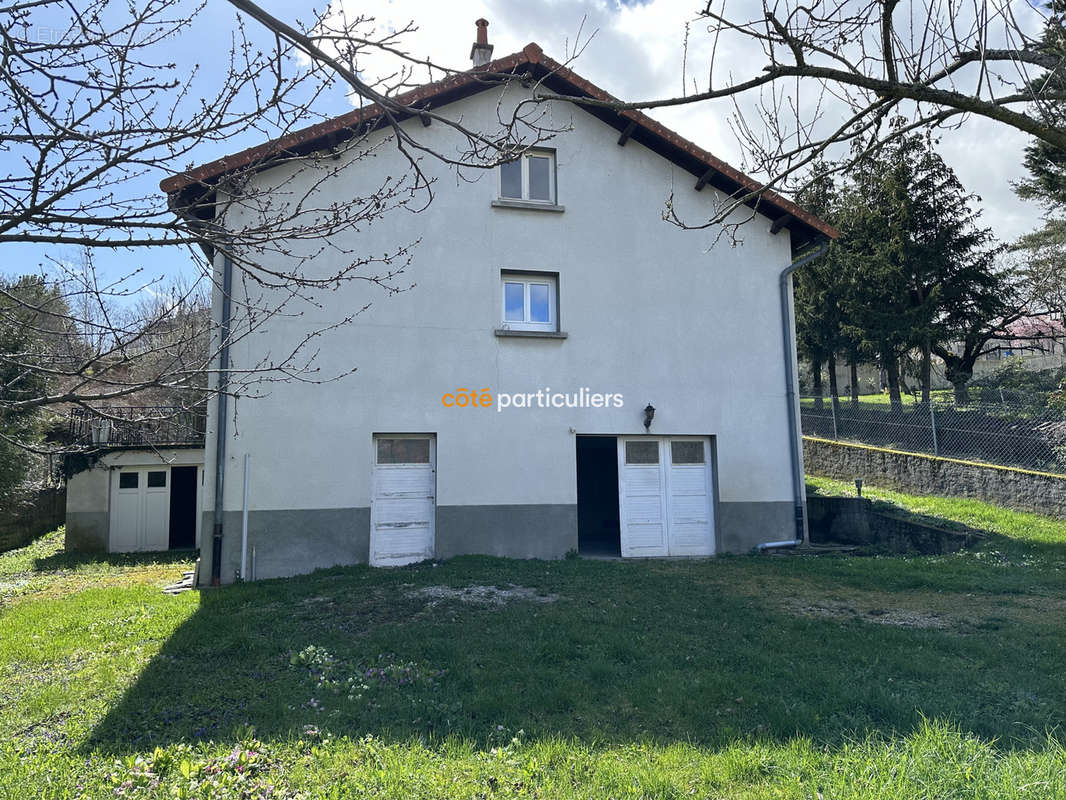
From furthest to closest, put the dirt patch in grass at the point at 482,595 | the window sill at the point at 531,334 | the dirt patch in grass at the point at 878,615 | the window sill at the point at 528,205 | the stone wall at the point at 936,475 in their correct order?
the stone wall at the point at 936,475
the window sill at the point at 528,205
the window sill at the point at 531,334
the dirt patch in grass at the point at 482,595
the dirt patch in grass at the point at 878,615

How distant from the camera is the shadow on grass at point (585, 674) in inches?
172

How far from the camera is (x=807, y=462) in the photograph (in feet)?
63.1

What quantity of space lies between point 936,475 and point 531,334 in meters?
9.47

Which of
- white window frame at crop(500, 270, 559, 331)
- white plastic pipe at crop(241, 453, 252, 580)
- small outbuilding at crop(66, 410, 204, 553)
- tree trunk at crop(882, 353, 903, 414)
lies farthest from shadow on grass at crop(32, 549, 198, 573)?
tree trunk at crop(882, 353, 903, 414)

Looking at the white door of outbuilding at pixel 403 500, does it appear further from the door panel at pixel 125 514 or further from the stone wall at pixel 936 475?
the stone wall at pixel 936 475

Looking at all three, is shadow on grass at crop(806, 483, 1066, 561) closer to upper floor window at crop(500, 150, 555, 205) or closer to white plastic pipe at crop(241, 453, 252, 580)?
upper floor window at crop(500, 150, 555, 205)

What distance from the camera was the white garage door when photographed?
1639 cm

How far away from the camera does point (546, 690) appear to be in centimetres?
495

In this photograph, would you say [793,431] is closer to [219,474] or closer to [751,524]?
[751,524]

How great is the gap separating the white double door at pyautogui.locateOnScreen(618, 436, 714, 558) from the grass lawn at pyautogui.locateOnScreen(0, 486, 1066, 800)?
2848 millimetres

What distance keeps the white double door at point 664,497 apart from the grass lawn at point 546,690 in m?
2.85

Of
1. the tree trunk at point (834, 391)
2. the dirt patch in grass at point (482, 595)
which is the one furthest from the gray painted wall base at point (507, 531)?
the tree trunk at point (834, 391)

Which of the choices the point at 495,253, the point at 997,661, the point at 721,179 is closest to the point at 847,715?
the point at 997,661

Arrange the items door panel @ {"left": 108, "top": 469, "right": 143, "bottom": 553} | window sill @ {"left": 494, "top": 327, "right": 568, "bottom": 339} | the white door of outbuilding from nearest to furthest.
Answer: the white door of outbuilding < window sill @ {"left": 494, "top": 327, "right": 568, "bottom": 339} < door panel @ {"left": 108, "top": 469, "right": 143, "bottom": 553}
